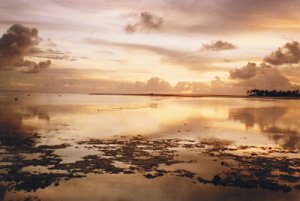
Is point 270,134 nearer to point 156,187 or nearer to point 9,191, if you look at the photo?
point 156,187

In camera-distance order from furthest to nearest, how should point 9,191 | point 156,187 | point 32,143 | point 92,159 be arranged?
point 32,143, point 92,159, point 156,187, point 9,191

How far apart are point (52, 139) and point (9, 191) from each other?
16718 millimetres

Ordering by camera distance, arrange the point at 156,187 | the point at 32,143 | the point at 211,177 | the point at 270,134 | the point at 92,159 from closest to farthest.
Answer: the point at 156,187 < the point at 211,177 < the point at 92,159 < the point at 32,143 < the point at 270,134

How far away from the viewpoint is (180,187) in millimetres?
18094

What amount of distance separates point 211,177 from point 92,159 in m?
8.83

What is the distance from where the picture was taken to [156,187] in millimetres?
18062

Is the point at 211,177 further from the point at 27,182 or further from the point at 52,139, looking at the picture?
the point at 52,139

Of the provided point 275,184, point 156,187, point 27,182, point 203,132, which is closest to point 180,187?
point 156,187

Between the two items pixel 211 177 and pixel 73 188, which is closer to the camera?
pixel 73 188

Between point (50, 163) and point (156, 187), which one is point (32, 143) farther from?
point (156, 187)

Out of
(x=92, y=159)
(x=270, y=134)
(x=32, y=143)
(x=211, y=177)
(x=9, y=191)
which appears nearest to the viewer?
(x=9, y=191)

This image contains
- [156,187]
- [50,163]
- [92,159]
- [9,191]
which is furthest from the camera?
[92,159]

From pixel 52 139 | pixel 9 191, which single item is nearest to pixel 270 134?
pixel 52 139

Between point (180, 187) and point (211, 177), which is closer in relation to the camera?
point (180, 187)
